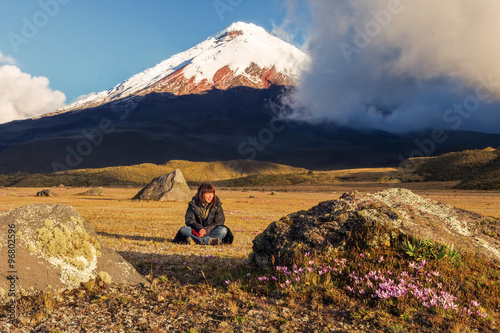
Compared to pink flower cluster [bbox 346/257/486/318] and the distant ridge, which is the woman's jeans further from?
the distant ridge

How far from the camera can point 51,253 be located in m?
6.54

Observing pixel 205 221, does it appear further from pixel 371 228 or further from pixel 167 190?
pixel 167 190

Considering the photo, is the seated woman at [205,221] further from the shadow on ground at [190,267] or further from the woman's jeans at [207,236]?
the shadow on ground at [190,267]

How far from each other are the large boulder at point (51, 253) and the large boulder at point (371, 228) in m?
2.82

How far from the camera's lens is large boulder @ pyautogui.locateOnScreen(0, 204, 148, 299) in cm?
616

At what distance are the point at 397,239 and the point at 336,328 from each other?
2.45 m

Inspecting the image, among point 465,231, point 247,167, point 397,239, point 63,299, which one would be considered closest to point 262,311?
point 397,239

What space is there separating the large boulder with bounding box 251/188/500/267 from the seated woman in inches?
160

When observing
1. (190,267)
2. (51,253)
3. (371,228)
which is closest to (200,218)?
(190,267)

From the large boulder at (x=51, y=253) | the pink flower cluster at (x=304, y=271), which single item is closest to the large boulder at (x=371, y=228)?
the pink flower cluster at (x=304, y=271)

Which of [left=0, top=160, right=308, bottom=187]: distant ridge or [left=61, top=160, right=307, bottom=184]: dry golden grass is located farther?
[left=61, top=160, right=307, bottom=184]: dry golden grass

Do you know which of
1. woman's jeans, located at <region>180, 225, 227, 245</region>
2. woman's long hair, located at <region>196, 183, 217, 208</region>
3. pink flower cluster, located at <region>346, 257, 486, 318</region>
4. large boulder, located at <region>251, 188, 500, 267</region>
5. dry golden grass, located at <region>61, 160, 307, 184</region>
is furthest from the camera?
dry golden grass, located at <region>61, 160, 307, 184</region>

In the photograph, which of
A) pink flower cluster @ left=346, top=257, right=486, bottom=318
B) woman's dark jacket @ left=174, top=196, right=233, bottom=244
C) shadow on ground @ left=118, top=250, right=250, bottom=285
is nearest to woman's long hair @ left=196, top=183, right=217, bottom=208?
woman's dark jacket @ left=174, top=196, right=233, bottom=244

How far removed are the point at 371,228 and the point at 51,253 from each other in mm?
5937
